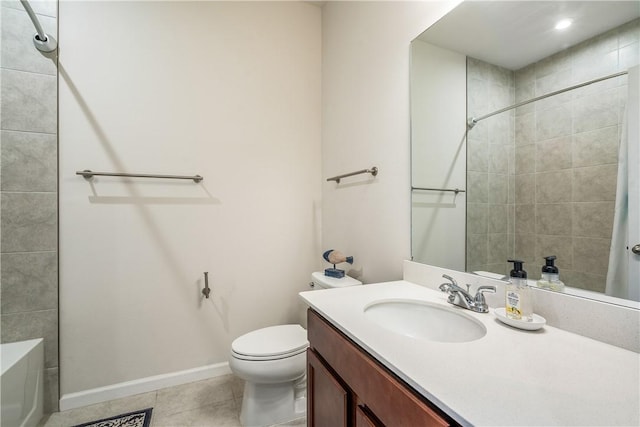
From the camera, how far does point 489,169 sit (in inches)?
40.0

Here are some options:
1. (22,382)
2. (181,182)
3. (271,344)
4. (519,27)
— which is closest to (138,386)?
(22,382)

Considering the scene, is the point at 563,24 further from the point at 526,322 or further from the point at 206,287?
the point at 206,287

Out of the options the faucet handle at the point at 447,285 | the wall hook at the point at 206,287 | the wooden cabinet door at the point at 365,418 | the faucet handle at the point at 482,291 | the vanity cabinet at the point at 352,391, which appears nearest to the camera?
the vanity cabinet at the point at 352,391

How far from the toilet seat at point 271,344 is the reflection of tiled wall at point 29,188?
1.08 meters

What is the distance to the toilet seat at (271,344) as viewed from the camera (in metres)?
1.36

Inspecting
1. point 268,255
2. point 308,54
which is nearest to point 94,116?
point 268,255

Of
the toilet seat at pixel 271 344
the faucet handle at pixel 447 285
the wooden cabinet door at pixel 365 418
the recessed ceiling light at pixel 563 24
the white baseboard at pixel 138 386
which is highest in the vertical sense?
the recessed ceiling light at pixel 563 24

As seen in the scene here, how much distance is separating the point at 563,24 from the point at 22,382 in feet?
8.51

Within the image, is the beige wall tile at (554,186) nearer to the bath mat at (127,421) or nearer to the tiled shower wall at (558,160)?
the tiled shower wall at (558,160)

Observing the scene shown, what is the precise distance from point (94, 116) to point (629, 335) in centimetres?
242

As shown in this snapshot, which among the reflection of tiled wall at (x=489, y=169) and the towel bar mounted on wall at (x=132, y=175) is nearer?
the reflection of tiled wall at (x=489, y=169)

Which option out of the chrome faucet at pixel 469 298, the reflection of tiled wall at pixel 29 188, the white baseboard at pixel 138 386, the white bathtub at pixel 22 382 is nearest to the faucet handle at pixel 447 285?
the chrome faucet at pixel 469 298

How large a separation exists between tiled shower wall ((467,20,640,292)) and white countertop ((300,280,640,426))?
0.69 feet

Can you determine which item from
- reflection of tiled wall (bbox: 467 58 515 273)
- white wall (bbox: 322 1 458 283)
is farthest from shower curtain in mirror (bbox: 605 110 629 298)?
white wall (bbox: 322 1 458 283)
